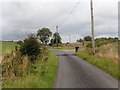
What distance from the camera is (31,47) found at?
17438mm

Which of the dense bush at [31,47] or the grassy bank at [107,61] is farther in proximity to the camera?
the dense bush at [31,47]

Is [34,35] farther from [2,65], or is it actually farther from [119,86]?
[119,86]

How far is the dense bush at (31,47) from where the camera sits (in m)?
17.2

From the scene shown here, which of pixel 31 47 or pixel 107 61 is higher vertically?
pixel 31 47

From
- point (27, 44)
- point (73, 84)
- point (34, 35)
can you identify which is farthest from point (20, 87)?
point (34, 35)

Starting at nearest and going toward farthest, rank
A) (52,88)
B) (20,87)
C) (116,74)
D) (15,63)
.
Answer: (20,87), (52,88), (116,74), (15,63)

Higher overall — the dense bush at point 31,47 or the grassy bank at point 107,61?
the dense bush at point 31,47

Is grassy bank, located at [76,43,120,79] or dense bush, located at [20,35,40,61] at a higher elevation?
dense bush, located at [20,35,40,61]

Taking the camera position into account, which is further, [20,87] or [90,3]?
[90,3]

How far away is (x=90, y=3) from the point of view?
65.4 feet

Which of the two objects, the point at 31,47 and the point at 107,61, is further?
the point at 31,47

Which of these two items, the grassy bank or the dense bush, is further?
the dense bush

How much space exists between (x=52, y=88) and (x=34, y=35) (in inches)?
492

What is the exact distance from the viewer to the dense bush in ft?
56.3
